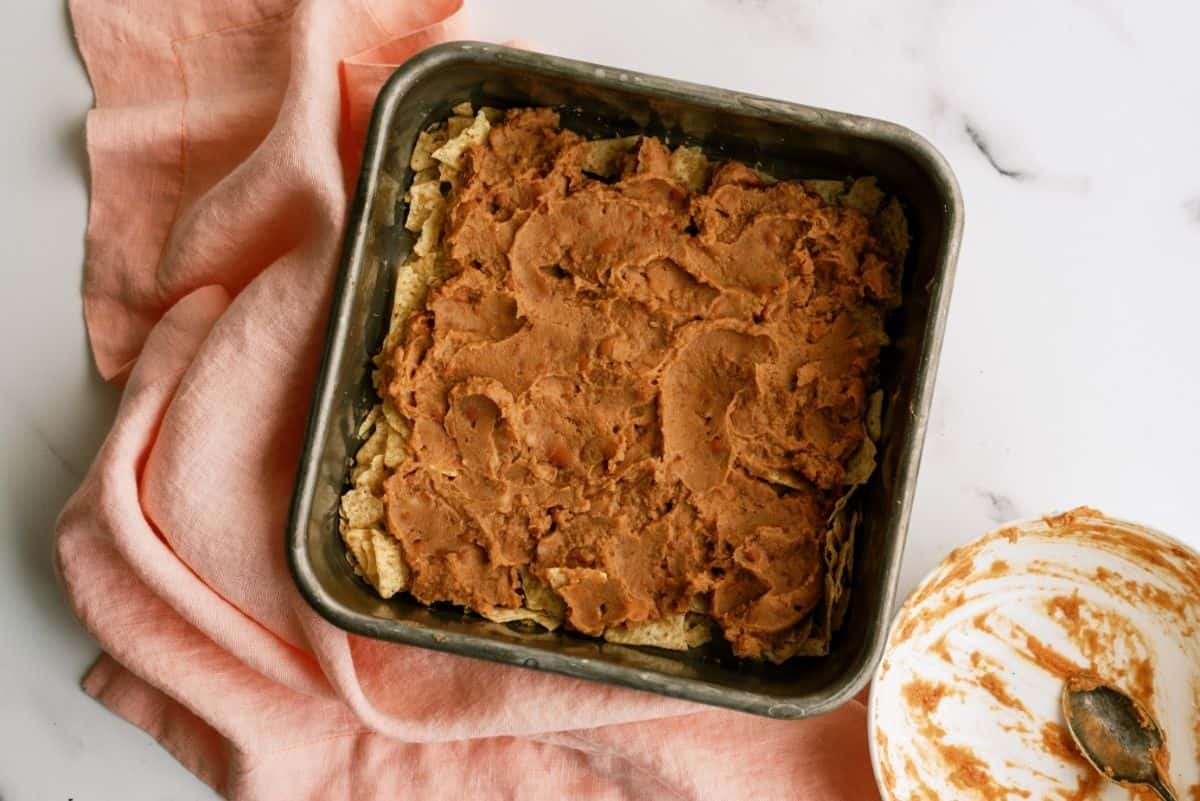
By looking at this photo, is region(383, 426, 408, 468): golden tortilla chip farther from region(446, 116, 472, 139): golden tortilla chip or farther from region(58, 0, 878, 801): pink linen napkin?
region(446, 116, 472, 139): golden tortilla chip

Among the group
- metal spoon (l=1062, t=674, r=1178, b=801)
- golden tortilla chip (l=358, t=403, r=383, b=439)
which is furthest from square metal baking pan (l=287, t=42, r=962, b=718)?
metal spoon (l=1062, t=674, r=1178, b=801)

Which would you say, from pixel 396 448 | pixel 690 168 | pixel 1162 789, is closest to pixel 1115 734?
pixel 1162 789

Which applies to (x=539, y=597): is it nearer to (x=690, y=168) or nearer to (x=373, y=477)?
(x=373, y=477)

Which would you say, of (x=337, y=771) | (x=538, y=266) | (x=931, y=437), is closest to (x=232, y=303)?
(x=538, y=266)

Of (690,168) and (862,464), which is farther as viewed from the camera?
(690,168)

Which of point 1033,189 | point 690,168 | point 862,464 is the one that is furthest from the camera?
point 1033,189

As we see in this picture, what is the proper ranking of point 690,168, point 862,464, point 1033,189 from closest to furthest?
point 862,464, point 690,168, point 1033,189

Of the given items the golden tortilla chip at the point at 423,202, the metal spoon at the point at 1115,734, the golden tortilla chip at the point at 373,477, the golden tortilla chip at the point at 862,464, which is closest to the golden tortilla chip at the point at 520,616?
the golden tortilla chip at the point at 373,477
